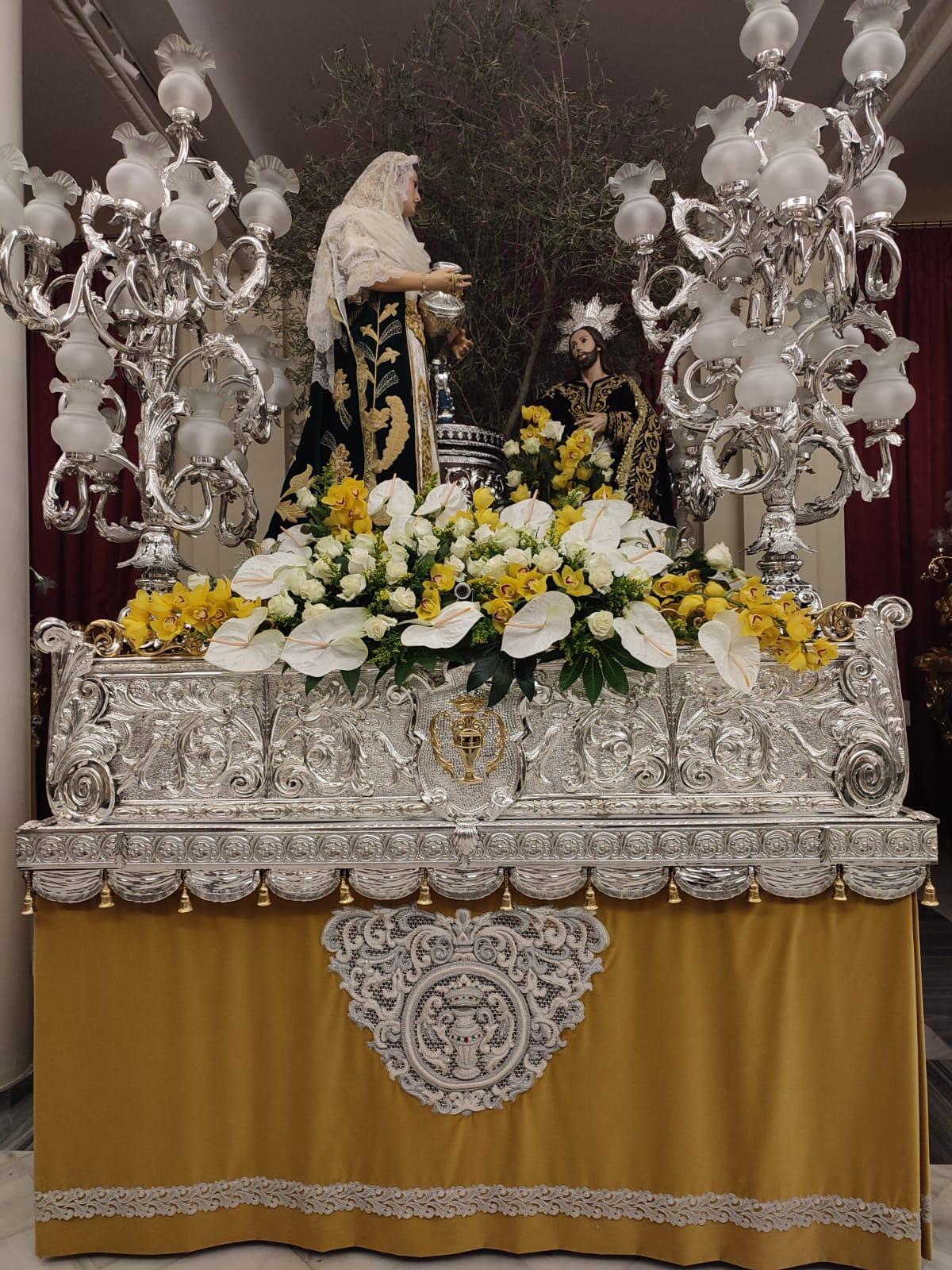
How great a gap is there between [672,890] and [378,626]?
2.33 feet

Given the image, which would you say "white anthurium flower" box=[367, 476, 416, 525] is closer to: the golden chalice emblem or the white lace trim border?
the golden chalice emblem

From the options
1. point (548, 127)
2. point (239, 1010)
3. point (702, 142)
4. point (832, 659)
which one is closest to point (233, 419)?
point (239, 1010)

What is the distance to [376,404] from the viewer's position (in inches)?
87.1

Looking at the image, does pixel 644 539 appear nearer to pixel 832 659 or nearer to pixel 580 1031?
pixel 832 659

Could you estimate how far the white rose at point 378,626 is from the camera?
4.85ft

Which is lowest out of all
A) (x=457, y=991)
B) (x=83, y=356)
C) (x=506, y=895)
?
(x=457, y=991)

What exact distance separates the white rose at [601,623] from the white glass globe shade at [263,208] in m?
1.37

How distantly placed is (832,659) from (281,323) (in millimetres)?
3029

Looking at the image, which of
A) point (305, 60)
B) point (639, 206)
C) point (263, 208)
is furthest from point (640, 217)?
point (305, 60)

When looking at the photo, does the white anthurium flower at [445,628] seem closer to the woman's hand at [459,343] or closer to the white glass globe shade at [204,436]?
the white glass globe shade at [204,436]

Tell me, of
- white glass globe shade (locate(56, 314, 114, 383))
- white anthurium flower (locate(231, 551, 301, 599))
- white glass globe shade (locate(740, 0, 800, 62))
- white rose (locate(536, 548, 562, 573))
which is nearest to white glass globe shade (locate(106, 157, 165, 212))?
white glass globe shade (locate(56, 314, 114, 383))

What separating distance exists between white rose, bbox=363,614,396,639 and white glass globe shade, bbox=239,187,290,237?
1207 millimetres

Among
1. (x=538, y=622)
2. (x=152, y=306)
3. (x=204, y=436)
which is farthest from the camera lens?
(x=152, y=306)

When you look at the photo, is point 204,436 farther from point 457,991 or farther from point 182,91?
point 457,991
